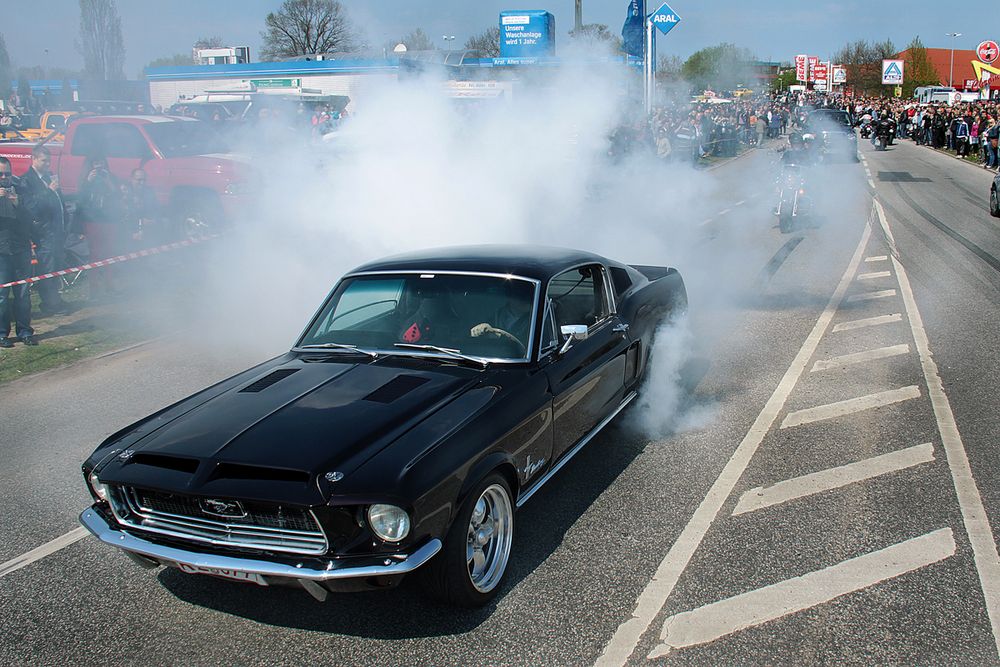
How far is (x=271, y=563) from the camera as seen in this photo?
10.5 ft

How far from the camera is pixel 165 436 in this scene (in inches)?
148

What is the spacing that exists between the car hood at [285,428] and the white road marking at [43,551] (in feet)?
2.96

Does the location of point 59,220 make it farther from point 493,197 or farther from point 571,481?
point 571,481

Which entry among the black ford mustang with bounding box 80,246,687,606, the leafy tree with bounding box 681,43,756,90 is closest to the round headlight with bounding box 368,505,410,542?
the black ford mustang with bounding box 80,246,687,606

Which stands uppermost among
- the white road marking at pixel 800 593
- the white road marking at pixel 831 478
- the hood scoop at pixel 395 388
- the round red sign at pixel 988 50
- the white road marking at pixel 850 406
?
the round red sign at pixel 988 50

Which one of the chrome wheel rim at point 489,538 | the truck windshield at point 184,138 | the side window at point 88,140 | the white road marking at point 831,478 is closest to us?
the chrome wheel rim at point 489,538

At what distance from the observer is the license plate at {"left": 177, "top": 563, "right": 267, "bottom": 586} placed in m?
3.21

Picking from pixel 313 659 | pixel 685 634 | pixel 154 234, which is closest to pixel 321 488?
pixel 313 659

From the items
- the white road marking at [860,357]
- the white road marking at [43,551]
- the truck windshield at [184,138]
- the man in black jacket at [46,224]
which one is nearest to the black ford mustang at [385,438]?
the white road marking at [43,551]

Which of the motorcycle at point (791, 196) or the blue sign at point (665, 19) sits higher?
the blue sign at point (665, 19)

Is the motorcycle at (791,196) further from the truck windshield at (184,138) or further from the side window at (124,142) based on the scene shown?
the side window at (124,142)

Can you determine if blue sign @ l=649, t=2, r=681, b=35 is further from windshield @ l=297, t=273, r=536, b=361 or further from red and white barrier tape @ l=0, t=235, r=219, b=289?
windshield @ l=297, t=273, r=536, b=361

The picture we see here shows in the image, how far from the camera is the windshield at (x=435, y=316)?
446cm

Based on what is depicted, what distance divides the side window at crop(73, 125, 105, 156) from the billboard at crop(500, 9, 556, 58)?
22.5ft
